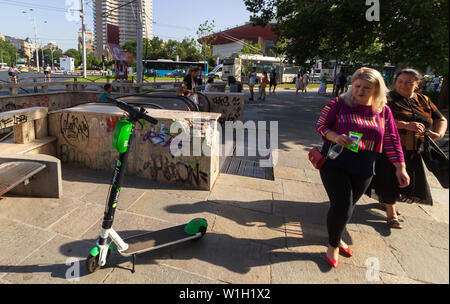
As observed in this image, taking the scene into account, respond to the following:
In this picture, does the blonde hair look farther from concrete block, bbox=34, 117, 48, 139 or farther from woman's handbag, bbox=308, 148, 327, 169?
concrete block, bbox=34, 117, 48, 139

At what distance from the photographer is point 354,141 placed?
2.30 meters

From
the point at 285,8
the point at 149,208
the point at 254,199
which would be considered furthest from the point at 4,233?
the point at 285,8

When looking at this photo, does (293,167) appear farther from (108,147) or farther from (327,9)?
(327,9)

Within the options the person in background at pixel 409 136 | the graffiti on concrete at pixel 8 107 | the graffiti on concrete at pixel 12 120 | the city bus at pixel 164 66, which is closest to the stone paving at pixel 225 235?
the person in background at pixel 409 136

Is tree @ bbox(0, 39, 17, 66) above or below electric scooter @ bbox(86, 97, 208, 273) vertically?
above

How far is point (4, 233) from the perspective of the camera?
3021 millimetres

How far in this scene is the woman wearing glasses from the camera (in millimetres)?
2299

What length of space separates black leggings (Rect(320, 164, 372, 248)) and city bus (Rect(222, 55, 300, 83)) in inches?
1271

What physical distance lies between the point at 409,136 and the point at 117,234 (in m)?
3.28

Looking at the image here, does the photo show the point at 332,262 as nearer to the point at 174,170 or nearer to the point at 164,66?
the point at 174,170

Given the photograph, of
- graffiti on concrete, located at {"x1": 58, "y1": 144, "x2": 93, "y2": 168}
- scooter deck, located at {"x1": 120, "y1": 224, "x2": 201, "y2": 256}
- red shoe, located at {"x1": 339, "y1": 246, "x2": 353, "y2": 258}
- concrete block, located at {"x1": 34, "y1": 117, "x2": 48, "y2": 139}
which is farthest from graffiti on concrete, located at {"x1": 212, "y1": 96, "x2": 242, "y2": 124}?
red shoe, located at {"x1": 339, "y1": 246, "x2": 353, "y2": 258}

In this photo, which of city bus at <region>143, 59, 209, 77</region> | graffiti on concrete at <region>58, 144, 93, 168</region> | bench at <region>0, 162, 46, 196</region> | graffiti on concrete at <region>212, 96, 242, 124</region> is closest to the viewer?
bench at <region>0, 162, 46, 196</region>

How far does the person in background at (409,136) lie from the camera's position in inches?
121

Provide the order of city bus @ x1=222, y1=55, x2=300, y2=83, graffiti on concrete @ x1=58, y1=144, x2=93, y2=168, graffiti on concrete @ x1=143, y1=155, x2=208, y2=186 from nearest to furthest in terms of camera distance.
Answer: graffiti on concrete @ x1=143, y1=155, x2=208, y2=186 < graffiti on concrete @ x1=58, y1=144, x2=93, y2=168 < city bus @ x1=222, y1=55, x2=300, y2=83
